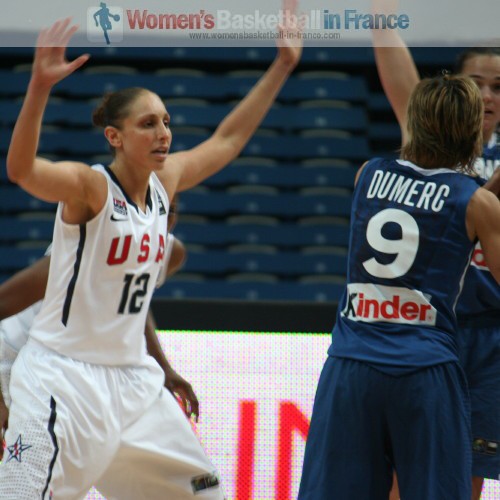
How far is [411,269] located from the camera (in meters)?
3.25

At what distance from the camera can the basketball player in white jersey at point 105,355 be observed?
3484mm

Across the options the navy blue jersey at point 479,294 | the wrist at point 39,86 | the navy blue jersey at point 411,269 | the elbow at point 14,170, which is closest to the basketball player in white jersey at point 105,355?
the elbow at point 14,170

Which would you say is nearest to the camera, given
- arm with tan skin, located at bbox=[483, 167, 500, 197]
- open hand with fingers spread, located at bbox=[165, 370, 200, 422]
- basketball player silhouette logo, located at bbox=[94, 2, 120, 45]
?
arm with tan skin, located at bbox=[483, 167, 500, 197]

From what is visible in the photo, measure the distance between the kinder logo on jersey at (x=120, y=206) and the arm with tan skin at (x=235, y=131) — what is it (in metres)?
0.41

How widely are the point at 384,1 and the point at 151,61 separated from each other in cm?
674

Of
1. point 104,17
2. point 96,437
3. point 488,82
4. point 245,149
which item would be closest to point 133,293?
point 96,437

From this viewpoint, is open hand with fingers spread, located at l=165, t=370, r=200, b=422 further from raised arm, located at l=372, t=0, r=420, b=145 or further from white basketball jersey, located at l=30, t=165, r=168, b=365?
raised arm, located at l=372, t=0, r=420, b=145

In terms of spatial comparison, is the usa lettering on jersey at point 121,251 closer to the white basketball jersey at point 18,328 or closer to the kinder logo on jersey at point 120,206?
the kinder logo on jersey at point 120,206

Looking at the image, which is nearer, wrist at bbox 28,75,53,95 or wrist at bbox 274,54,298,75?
wrist at bbox 28,75,53,95

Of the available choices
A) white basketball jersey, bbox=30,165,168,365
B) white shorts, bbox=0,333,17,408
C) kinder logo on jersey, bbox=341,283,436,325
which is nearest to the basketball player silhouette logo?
white basketball jersey, bbox=30,165,168,365

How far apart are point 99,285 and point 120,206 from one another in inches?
12.4

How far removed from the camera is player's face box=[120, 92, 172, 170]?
3.88 metres

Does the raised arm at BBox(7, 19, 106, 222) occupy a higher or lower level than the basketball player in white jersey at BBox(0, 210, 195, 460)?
higher

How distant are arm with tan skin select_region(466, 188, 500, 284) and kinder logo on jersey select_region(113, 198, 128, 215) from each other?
4.31 ft
